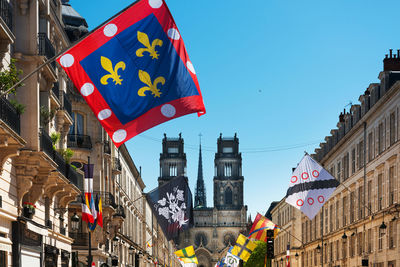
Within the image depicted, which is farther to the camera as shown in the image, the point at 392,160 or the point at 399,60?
the point at 399,60

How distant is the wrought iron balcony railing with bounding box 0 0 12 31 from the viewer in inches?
830

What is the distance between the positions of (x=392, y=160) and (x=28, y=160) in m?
26.1

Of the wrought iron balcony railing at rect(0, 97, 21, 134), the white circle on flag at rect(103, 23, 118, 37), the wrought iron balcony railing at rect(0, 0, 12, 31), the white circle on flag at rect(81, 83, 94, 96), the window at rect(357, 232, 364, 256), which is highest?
the wrought iron balcony railing at rect(0, 0, 12, 31)

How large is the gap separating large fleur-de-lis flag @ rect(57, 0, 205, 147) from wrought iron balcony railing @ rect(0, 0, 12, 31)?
752 centimetres

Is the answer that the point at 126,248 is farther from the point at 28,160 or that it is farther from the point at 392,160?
the point at 28,160

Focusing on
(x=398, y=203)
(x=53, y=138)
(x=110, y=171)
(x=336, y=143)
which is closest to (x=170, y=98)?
(x=53, y=138)

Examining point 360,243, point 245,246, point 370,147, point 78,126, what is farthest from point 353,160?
point 78,126

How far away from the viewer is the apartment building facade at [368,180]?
1677 inches

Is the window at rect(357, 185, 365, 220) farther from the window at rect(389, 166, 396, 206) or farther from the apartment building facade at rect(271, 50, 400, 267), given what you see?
the window at rect(389, 166, 396, 206)

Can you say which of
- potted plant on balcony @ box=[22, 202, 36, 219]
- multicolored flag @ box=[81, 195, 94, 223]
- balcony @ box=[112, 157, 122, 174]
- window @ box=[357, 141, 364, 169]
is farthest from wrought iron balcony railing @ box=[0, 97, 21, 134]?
window @ box=[357, 141, 364, 169]

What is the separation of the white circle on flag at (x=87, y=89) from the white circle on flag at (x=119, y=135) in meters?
1.00

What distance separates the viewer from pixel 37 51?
2367 cm

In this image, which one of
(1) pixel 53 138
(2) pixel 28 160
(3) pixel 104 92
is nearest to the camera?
(3) pixel 104 92

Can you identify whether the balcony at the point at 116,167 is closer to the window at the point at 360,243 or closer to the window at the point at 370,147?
the window at the point at 370,147
